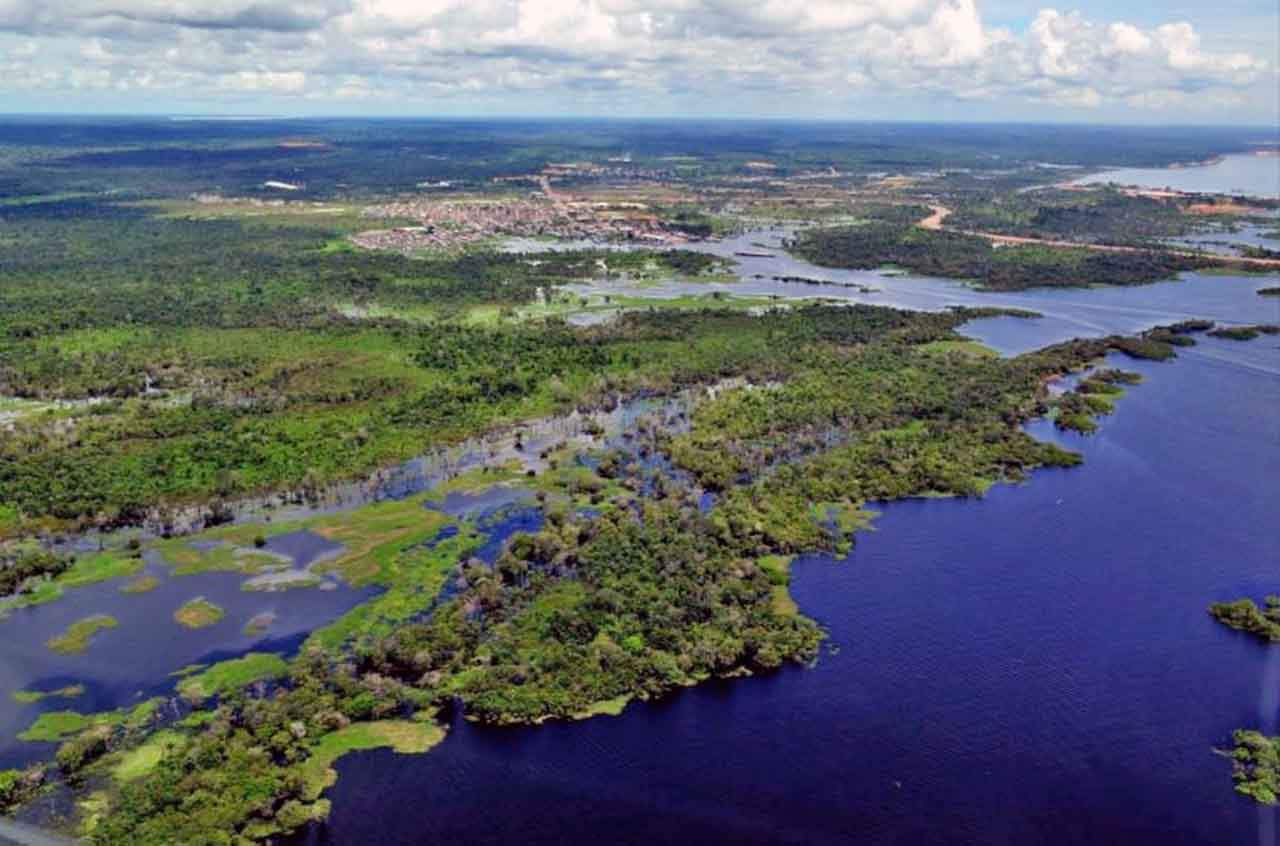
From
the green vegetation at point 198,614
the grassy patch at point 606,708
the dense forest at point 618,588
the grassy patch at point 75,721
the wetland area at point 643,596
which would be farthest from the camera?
the green vegetation at point 198,614

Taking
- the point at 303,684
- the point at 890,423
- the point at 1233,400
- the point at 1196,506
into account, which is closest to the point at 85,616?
the point at 303,684

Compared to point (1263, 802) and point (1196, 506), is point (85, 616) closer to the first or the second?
point (1263, 802)

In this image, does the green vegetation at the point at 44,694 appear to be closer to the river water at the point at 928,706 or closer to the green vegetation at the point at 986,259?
the river water at the point at 928,706

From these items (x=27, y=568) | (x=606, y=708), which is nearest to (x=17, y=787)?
(x=27, y=568)

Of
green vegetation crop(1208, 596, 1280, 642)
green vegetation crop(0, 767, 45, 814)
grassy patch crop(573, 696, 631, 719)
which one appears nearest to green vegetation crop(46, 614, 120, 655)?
green vegetation crop(0, 767, 45, 814)

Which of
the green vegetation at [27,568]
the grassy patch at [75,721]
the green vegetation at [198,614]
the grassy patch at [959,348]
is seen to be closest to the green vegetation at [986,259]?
the grassy patch at [959,348]

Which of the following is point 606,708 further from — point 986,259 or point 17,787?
point 986,259
